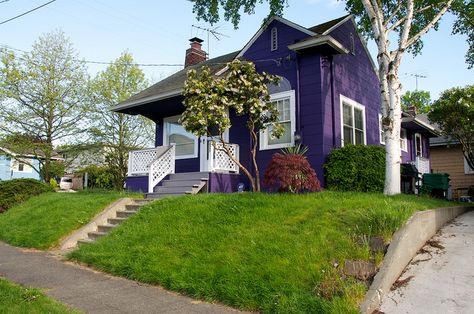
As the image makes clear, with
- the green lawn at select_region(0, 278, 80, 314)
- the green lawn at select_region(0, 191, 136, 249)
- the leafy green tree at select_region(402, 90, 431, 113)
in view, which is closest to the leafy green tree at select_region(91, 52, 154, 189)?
the green lawn at select_region(0, 191, 136, 249)

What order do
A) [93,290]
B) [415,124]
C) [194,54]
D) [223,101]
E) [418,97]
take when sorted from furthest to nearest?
[418,97] → [194,54] → [415,124] → [223,101] → [93,290]

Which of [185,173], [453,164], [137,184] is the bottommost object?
[137,184]

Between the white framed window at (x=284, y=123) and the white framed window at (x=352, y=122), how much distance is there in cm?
170

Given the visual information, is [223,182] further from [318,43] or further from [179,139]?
[318,43]

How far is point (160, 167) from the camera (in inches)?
501

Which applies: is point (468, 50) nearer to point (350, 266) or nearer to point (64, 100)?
point (350, 266)

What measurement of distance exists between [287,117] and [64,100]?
51.7 feet

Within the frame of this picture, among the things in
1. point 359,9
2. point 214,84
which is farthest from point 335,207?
point 359,9

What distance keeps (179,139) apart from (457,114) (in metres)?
10.9

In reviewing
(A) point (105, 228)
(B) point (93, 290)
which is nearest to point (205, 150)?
(A) point (105, 228)

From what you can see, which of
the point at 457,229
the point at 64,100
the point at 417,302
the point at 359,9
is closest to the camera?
the point at 417,302

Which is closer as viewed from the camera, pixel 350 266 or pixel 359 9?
pixel 350 266

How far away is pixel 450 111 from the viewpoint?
1429 cm

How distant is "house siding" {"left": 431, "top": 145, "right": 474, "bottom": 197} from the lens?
21.3 metres
